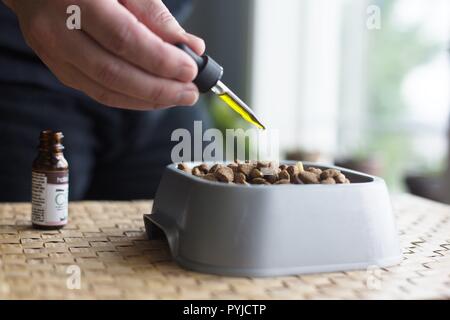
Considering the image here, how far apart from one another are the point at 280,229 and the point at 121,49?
11.7 inches

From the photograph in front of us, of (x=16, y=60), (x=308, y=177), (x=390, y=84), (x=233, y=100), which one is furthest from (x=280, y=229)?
(x=390, y=84)

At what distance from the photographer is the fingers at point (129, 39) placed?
80 centimetres

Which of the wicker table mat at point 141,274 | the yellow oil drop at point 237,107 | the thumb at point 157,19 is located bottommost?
the wicker table mat at point 141,274

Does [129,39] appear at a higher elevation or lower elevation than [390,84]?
higher

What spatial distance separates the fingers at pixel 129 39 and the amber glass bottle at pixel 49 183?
0.24 m

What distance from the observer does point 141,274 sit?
2.56ft

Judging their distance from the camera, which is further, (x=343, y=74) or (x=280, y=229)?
(x=343, y=74)

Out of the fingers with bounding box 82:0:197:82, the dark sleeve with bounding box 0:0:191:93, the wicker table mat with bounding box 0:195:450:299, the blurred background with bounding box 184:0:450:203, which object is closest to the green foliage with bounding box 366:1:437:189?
the blurred background with bounding box 184:0:450:203

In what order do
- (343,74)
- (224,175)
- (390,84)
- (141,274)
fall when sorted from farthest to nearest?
(343,74) → (390,84) → (224,175) → (141,274)

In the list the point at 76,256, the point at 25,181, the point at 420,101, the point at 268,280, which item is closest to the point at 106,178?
the point at 25,181

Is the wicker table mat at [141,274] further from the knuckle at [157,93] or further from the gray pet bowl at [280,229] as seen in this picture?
the knuckle at [157,93]

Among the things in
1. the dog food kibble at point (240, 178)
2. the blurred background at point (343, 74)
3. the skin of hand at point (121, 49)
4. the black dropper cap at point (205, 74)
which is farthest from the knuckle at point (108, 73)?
the blurred background at point (343, 74)

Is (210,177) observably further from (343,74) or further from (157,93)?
(343,74)

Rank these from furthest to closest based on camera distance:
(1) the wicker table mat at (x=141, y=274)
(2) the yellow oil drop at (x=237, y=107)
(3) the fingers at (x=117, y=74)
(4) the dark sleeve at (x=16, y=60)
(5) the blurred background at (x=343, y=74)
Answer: (5) the blurred background at (x=343, y=74) → (4) the dark sleeve at (x=16, y=60) → (2) the yellow oil drop at (x=237, y=107) → (3) the fingers at (x=117, y=74) → (1) the wicker table mat at (x=141, y=274)
